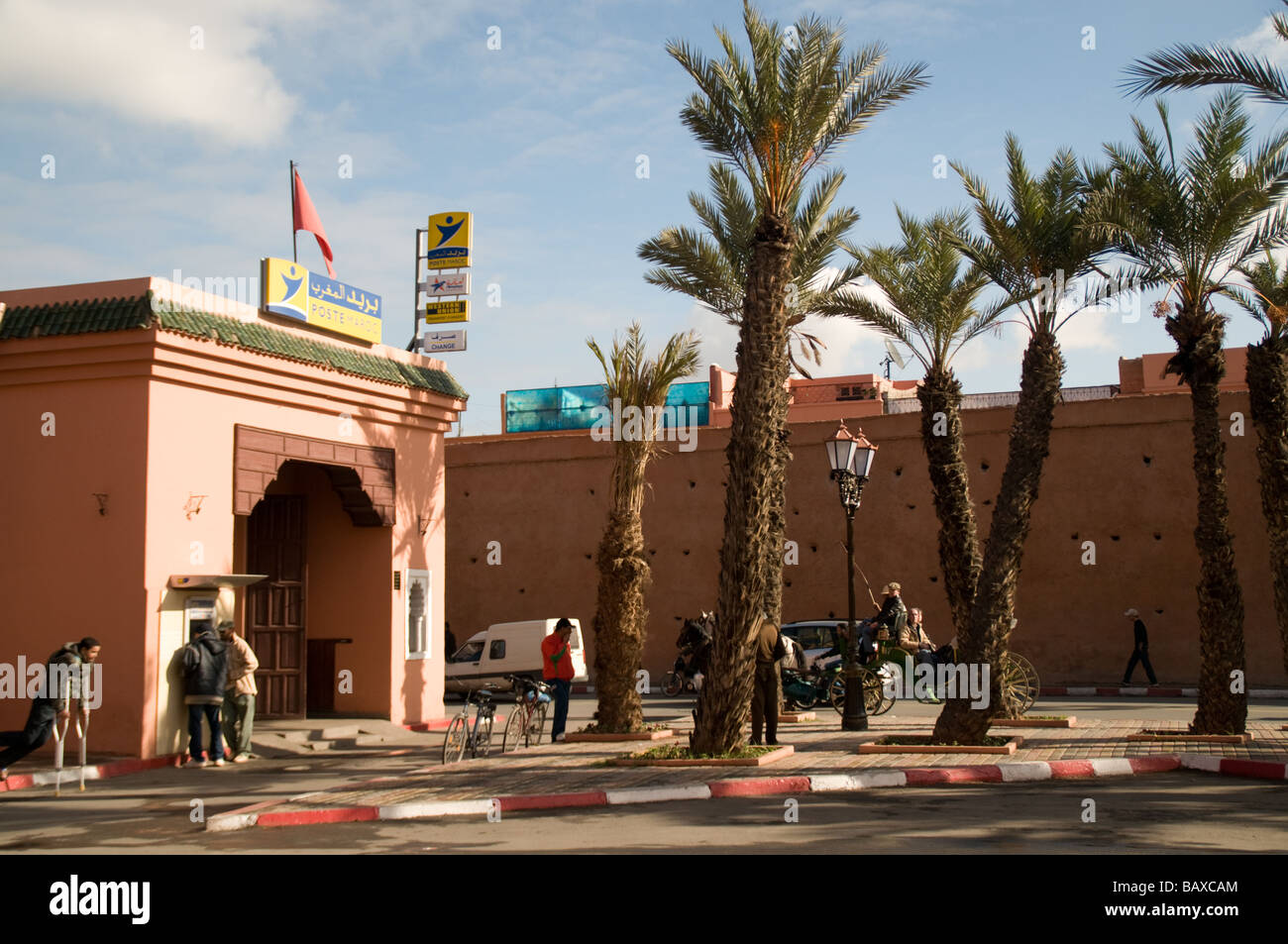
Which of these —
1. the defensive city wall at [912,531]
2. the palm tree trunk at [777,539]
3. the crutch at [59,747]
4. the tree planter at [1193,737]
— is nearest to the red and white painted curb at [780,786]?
the tree planter at [1193,737]

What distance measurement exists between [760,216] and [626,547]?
209 inches

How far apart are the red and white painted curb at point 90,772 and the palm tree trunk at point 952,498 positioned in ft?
34.7

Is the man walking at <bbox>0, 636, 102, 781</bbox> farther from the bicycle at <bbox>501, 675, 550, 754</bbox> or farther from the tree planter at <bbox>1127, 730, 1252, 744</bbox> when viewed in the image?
the tree planter at <bbox>1127, 730, 1252, 744</bbox>

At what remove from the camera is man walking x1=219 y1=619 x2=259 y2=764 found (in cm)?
1537

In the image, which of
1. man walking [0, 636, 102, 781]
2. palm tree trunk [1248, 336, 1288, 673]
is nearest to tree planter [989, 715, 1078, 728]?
palm tree trunk [1248, 336, 1288, 673]

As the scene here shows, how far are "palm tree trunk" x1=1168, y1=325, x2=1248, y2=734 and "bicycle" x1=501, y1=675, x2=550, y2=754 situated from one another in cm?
819

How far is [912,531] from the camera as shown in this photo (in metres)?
28.2

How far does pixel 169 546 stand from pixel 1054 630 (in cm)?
1889

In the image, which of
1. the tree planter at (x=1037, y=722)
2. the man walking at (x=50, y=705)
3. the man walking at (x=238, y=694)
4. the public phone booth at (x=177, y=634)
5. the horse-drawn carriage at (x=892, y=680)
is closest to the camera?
the man walking at (x=50, y=705)

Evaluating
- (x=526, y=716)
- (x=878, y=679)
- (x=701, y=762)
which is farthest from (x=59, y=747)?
(x=878, y=679)

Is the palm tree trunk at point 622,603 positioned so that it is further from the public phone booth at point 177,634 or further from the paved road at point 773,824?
the paved road at point 773,824

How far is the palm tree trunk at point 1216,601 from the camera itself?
15.0 metres

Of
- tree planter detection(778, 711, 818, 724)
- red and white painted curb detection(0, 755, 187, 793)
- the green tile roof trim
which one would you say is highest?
the green tile roof trim

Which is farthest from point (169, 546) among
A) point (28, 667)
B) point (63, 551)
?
point (28, 667)
